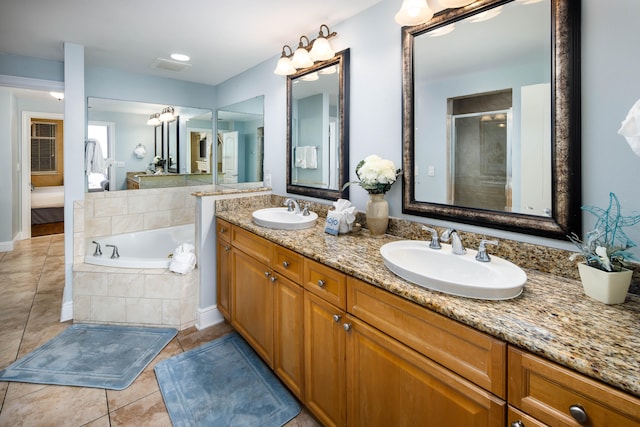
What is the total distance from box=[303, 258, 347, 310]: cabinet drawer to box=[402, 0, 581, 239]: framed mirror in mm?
633

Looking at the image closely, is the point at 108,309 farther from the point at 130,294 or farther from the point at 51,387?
the point at 51,387

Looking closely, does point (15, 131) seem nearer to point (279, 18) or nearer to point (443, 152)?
point (279, 18)

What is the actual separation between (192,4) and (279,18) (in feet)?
1.72

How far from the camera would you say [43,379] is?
1944 mm

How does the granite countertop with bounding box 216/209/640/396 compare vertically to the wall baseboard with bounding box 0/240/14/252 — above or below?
above

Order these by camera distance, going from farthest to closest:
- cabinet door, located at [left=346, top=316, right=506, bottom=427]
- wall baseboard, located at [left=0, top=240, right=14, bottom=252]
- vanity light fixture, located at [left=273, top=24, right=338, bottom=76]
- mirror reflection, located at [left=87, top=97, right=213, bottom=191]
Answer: wall baseboard, located at [left=0, top=240, right=14, bottom=252], mirror reflection, located at [left=87, top=97, right=213, bottom=191], vanity light fixture, located at [left=273, top=24, right=338, bottom=76], cabinet door, located at [left=346, top=316, right=506, bottom=427]

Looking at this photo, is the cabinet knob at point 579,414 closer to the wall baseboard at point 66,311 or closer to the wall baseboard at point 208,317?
the wall baseboard at point 208,317

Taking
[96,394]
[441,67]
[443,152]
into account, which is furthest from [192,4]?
[96,394]

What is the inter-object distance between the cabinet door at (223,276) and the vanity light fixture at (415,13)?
69.0 inches

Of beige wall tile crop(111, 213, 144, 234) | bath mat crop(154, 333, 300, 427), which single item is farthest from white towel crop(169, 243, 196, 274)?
beige wall tile crop(111, 213, 144, 234)

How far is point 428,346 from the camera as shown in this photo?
3.37ft

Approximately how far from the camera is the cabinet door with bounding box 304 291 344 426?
4.53 ft

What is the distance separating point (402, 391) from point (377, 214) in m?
0.90

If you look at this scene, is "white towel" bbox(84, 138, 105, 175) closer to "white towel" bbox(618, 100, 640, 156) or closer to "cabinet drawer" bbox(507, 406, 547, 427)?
"cabinet drawer" bbox(507, 406, 547, 427)
